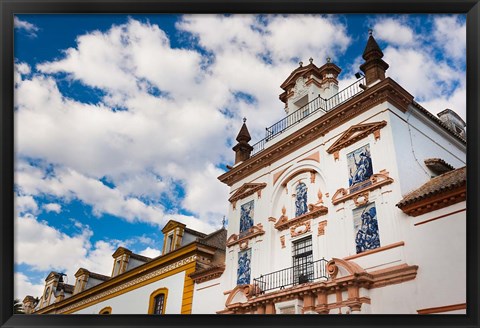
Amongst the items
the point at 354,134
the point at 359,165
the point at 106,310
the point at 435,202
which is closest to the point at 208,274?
the point at 359,165

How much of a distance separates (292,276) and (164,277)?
5.86 m

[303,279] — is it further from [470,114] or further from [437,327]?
[470,114]

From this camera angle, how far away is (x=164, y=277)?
1516 centimetres

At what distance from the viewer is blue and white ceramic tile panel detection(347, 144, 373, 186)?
10.2 m

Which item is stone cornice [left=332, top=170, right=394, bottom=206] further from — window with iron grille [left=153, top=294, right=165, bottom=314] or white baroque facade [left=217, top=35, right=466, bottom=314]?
window with iron grille [left=153, top=294, right=165, bottom=314]

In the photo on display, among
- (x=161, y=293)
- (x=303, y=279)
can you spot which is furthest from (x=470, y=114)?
(x=161, y=293)

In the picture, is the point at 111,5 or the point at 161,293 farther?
the point at 161,293

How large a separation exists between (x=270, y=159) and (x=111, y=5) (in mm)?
8277

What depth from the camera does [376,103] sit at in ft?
34.8

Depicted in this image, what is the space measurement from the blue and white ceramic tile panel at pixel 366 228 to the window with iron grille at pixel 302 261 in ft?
4.59

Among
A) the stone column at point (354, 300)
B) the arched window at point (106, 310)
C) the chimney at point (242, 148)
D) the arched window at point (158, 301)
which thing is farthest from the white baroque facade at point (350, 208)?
the arched window at point (106, 310)

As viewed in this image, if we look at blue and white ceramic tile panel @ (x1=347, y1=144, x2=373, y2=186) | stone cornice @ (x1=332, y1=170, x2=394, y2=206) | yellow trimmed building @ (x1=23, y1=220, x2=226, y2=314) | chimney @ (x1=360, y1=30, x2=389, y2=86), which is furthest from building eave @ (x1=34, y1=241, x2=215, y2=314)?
chimney @ (x1=360, y1=30, x2=389, y2=86)

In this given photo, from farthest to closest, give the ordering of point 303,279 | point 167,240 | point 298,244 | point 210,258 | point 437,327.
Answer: point 167,240, point 210,258, point 298,244, point 303,279, point 437,327

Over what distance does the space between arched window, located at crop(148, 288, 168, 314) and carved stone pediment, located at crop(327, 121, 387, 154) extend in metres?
7.24
